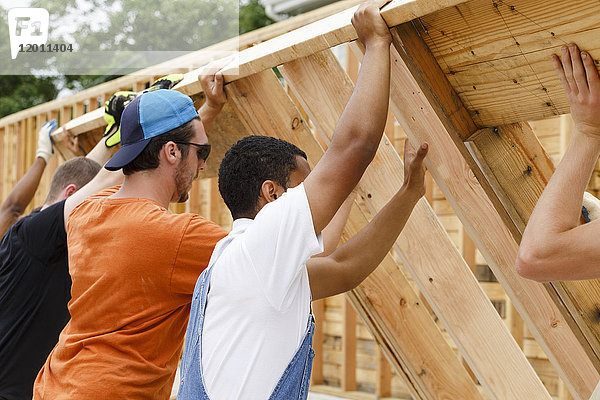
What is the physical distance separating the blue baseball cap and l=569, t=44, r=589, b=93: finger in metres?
1.03

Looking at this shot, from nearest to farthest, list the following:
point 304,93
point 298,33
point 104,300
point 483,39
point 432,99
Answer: point 483,39, point 432,99, point 104,300, point 298,33, point 304,93

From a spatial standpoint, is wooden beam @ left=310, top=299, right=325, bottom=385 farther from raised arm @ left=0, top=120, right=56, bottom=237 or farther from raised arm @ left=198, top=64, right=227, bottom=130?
raised arm @ left=198, top=64, right=227, bottom=130

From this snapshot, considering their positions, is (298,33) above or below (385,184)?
above

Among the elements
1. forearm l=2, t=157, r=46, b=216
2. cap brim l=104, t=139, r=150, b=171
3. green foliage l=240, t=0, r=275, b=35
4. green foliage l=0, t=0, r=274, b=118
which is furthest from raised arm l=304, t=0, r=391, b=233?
green foliage l=240, t=0, r=275, b=35

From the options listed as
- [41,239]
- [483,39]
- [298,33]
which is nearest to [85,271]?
[41,239]

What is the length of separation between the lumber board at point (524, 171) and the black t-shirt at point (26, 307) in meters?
1.48

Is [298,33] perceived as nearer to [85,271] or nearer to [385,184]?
[385,184]

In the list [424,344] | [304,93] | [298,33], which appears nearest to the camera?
[298,33]

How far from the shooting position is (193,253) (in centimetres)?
167

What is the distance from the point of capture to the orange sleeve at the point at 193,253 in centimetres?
167

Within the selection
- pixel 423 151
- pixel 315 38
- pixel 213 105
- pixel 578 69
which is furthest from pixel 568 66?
pixel 213 105

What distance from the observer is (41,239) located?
2.35 meters

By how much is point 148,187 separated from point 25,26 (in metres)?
2.62

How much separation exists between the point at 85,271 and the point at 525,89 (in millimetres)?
1168
